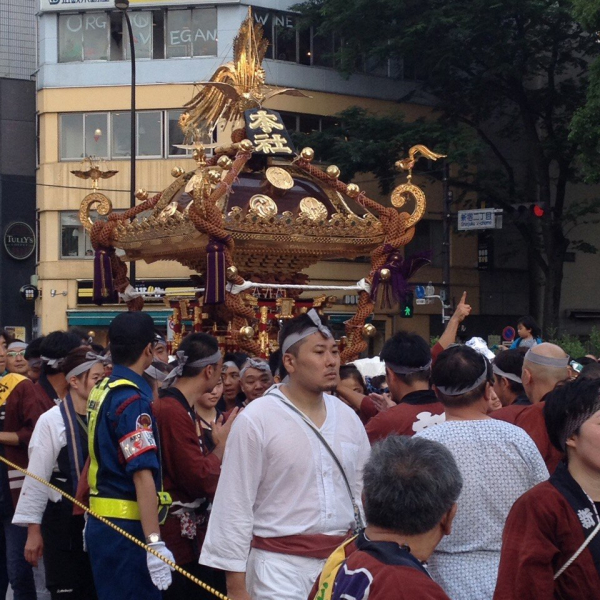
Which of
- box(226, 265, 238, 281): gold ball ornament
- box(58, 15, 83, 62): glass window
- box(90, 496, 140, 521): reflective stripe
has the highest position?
box(58, 15, 83, 62): glass window

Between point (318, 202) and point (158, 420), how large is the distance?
523 cm

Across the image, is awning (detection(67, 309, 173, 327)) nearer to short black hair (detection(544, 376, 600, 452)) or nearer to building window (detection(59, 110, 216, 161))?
building window (detection(59, 110, 216, 161))

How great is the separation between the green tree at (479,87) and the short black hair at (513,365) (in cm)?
1990

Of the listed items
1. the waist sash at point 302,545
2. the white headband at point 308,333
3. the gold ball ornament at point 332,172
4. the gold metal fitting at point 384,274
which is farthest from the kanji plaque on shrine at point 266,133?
the waist sash at point 302,545

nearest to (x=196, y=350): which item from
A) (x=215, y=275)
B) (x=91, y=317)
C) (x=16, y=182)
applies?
(x=215, y=275)

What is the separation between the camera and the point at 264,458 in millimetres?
4203

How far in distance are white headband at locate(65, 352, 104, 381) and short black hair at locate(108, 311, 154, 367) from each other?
1.12 meters

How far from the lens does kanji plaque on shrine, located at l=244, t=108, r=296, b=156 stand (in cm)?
1012

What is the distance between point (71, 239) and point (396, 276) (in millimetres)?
20841

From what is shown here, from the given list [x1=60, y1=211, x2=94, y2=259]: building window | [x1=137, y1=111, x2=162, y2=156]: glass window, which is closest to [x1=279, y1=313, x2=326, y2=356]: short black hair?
[x1=137, y1=111, x2=162, y2=156]: glass window

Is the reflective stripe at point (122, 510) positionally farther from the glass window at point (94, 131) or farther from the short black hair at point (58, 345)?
the glass window at point (94, 131)

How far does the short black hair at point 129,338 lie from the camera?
486cm

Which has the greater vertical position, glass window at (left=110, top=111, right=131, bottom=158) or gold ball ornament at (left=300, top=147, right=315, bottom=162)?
glass window at (left=110, top=111, right=131, bottom=158)

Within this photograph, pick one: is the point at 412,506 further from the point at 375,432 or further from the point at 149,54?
the point at 149,54
